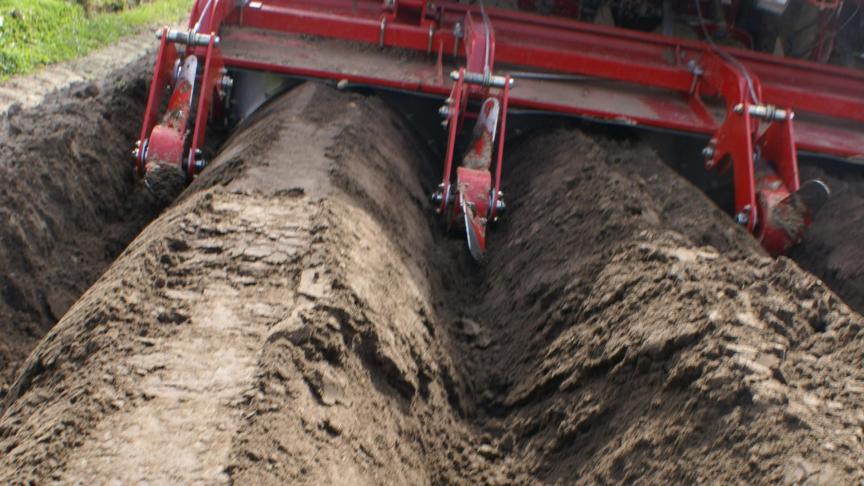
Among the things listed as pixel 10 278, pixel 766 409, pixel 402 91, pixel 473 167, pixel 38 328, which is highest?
pixel 402 91

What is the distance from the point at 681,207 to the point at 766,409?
7.29 ft

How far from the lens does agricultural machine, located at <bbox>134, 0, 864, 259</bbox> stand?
517 cm

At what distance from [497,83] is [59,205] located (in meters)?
2.30

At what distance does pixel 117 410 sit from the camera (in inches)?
108

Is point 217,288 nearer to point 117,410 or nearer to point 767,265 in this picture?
point 117,410

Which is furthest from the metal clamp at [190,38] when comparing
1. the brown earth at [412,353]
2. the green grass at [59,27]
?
the green grass at [59,27]

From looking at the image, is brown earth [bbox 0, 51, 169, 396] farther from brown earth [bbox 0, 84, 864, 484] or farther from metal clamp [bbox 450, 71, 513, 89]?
metal clamp [bbox 450, 71, 513, 89]

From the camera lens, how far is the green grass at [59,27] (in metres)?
8.50

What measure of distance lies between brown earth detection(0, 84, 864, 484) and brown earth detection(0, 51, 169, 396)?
57 cm

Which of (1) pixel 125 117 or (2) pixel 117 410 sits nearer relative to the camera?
(2) pixel 117 410

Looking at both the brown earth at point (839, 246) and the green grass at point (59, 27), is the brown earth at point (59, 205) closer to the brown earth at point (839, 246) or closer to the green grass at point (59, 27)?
the green grass at point (59, 27)

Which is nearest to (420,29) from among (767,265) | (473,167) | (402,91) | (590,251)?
(402,91)

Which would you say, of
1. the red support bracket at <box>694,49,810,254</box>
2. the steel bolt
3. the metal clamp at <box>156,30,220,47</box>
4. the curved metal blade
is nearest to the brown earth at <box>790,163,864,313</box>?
the red support bracket at <box>694,49,810,254</box>

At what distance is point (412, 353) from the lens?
360cm
